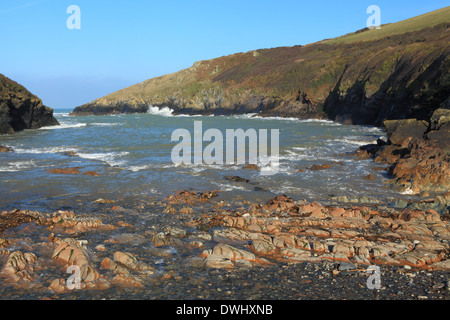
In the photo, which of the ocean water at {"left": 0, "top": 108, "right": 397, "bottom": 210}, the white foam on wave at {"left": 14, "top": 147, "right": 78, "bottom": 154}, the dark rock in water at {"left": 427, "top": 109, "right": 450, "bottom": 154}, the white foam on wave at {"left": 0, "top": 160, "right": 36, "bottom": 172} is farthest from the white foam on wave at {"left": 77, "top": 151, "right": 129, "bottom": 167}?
the dark rock in water at {"left": 427, "top": 109, "right": 450, "bottom": 154}

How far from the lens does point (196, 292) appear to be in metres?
6.13

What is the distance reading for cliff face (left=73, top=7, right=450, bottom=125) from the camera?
36188 millimetres

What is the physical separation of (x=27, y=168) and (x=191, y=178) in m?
9.31

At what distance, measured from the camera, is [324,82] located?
6588 centimetres

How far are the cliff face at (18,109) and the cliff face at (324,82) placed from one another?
41.2 m

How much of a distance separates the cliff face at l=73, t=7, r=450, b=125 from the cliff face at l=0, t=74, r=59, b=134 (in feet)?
135

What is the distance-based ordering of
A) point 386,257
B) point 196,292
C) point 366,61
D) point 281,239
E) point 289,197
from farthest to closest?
point 366,61, point 289,197, point 281,239, point 386,257, point 196,292

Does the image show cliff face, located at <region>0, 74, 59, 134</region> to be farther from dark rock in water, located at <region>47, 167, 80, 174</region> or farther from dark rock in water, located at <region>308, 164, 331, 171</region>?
dark rock in water, located at <region>308, 164, 331, 171</region>

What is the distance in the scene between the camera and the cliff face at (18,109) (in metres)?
40.2

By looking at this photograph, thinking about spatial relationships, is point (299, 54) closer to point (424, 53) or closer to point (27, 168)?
point (424, 53)

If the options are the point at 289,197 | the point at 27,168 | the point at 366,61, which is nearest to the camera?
the point at 289,197
